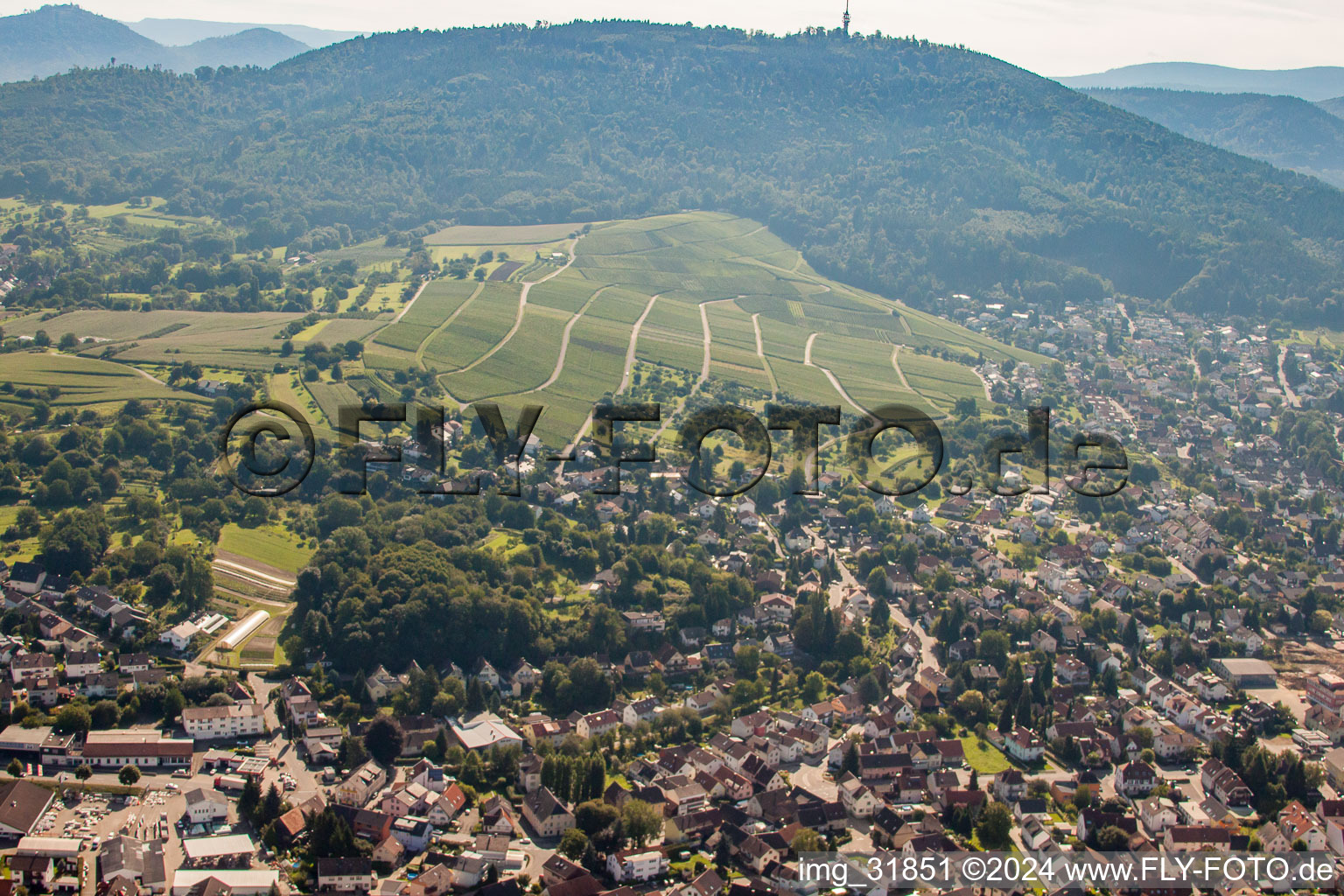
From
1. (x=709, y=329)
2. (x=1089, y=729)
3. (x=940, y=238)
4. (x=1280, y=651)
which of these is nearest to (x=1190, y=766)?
(x=1089, y=729)

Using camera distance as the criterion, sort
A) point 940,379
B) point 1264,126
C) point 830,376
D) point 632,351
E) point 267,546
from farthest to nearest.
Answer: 1. point 1264,126
2. point 940,379
3. point 830,376
4. point 632,351
5. point 267,546

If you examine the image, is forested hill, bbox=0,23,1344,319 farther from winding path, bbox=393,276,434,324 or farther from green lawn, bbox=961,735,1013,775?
green lawn, bbox=961,735,1013,775

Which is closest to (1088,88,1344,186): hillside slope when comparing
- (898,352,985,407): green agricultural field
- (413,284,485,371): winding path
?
(898,352,985,407): green agricultural field

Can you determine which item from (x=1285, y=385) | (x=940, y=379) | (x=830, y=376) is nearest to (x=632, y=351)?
(x=830, y=376)

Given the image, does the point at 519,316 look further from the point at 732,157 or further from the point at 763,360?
the point at 732,157

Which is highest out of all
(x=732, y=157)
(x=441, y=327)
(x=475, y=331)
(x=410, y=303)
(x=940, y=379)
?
(x=732, y=157)

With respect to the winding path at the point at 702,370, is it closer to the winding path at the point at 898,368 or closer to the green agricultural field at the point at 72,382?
the winding path at the point at 898,368
